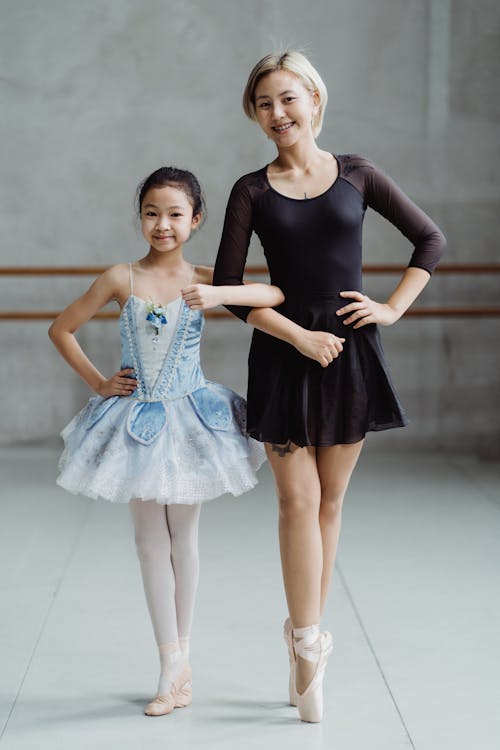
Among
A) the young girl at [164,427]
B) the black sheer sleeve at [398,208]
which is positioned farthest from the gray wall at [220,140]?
the black sheer sleeve at [398,208]

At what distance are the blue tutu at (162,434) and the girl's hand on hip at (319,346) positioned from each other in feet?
0.90

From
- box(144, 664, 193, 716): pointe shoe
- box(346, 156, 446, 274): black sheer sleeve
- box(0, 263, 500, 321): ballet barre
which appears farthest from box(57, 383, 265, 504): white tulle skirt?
box(0, 263, 500, 321): ballet barre

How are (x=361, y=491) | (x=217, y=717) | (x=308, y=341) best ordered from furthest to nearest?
(x=361, y=491), (x=217, y=717), (x=308, y=341)

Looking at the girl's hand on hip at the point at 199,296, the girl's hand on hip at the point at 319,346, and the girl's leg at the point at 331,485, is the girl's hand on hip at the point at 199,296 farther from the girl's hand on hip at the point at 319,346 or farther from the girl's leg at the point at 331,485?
the girl's leg at the point at 331,485

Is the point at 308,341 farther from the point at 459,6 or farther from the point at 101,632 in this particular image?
the point at 459,6

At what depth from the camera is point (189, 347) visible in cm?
208

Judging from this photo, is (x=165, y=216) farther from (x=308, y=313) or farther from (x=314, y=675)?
(x=314, y=675)

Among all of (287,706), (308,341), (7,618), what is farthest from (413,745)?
(7,618)

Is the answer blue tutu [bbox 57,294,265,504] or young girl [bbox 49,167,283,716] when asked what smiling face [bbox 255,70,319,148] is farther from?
blue tutu [bbox 57,294,265,504]

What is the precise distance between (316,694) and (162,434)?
0.57m

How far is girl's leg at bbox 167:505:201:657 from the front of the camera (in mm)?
2061

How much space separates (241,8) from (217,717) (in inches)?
146

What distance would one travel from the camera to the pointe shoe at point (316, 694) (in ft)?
6.43

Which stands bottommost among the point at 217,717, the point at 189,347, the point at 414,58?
the point at 217,717
